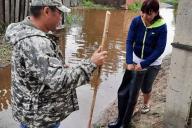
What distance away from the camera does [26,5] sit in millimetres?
10461

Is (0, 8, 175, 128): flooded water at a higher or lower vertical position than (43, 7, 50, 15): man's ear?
lower

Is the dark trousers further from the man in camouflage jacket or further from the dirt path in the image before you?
the man in camouflage jacket

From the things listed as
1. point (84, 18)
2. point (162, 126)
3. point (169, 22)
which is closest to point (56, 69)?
point (162, 126)

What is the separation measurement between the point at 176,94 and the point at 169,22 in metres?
13.1

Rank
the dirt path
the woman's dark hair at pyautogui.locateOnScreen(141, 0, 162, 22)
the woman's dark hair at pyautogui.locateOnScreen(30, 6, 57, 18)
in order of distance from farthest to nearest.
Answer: the dirt path, the woman's dark hair at pyautogui.locateOnScreen(141, 0, 162, 22), the woman's dark hair at pyautogui.locateOnScreen(30, 6, 57, 18)

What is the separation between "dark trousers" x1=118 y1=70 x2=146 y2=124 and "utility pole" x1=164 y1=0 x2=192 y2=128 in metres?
0.46

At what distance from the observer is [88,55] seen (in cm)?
947

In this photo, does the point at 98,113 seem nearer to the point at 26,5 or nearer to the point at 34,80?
the point at 34,80

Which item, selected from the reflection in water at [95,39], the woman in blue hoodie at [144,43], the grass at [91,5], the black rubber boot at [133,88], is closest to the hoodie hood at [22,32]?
the woman in blue hoodie at [144,43]

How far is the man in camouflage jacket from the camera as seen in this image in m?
2.67

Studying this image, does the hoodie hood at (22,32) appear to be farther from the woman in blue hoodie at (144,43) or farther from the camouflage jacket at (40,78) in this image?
the woman in blue hoodie at (144,43)

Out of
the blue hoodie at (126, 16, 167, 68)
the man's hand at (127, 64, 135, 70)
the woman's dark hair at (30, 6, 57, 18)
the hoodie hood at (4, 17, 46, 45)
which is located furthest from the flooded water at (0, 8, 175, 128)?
the woman's dark hair at (30, 6, 57, 18)

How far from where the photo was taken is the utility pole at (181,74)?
402cm

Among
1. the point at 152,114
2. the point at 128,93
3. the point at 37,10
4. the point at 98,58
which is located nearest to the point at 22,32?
the point at 37,10
